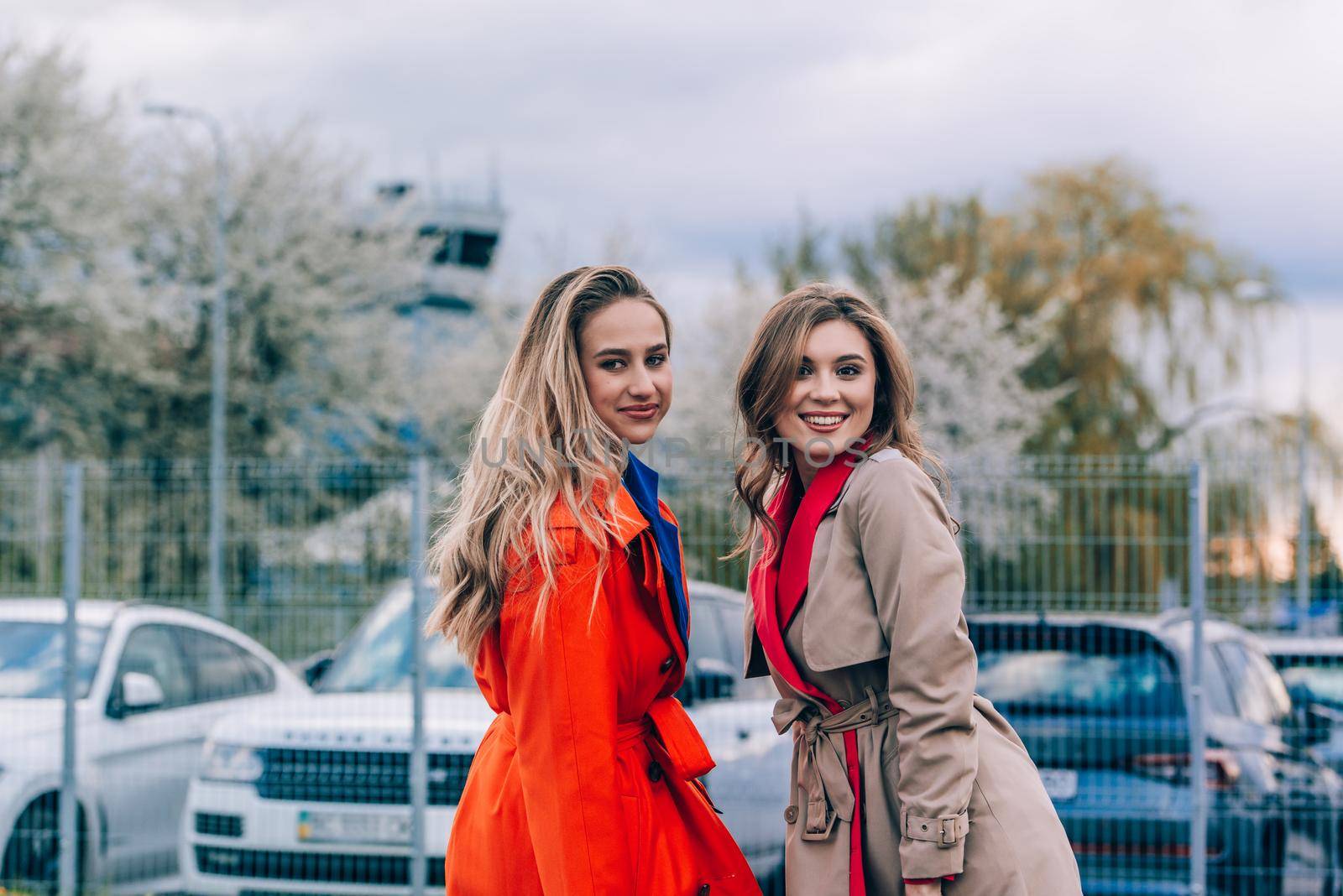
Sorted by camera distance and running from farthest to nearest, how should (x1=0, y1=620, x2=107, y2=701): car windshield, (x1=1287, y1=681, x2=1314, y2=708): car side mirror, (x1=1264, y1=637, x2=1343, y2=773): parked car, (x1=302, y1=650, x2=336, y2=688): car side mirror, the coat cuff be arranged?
(x1=1287, y1=681, x2=1314, y2=708): car side mirror → (x1=1264, y1=637, x2=1343, y2=773): parked car → (x1=0, y1=620, x2=107, y2=701): car windshield → (x1=302, y1=650, x2=336, y2=688): car side mirror → the coat cuff

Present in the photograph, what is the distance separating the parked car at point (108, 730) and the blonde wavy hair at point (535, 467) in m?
4.01

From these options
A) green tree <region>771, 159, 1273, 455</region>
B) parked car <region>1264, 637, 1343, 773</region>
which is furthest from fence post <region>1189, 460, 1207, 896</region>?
green tree <region>771, 159, 1273, 455</region>

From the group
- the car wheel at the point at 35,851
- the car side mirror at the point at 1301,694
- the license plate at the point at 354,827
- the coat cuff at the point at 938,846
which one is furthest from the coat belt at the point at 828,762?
the car side mirror at the point at 1301,694

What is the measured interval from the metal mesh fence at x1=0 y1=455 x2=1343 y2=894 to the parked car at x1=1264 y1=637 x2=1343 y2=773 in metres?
0.03

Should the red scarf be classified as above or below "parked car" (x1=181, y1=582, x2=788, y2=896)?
above

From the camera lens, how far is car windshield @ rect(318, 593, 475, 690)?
6.42 metres

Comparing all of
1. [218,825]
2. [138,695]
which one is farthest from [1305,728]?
[138,695]

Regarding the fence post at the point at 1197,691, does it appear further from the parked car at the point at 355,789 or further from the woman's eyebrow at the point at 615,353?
the woman's eyebrow at the point at 615,353

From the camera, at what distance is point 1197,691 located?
18.5ft

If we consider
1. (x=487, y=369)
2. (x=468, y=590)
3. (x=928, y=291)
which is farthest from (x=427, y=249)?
(x=468, y=590)

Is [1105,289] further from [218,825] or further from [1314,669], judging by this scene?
[218,825]

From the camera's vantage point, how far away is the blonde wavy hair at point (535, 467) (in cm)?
247

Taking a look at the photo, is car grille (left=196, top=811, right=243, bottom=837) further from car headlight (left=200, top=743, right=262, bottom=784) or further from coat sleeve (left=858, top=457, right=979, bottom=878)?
coat sleeve (left=858, top=457, right=979, bottom=878)

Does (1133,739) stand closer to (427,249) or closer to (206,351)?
(206,351)
